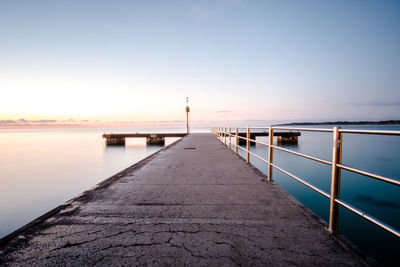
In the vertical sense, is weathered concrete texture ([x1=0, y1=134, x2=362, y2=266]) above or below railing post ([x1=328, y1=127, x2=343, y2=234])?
below

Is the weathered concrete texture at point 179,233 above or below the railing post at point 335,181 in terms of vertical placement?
below

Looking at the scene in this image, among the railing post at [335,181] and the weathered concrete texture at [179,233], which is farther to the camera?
the railing post at [335,181]

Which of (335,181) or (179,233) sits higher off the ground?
(335,181)

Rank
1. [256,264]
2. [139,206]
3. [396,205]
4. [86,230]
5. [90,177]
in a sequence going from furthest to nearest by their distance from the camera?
1. [90,177]
2. [396,205]
3. [139,206]
4. [86,230]
5. [256,264]

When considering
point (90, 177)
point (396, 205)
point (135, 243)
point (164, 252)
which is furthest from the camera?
point (90, 177)

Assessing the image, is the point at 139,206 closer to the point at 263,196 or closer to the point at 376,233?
the point at 263,196

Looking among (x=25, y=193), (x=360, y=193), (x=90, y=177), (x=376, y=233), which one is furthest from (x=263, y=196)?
(x=90, y=177)

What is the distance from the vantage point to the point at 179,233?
2.15m

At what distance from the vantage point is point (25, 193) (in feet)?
50.2

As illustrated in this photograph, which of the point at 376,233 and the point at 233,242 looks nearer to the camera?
the point at 233,242

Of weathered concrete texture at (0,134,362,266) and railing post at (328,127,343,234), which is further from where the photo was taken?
railing post at (328,127,343,234)

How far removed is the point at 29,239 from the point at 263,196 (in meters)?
3.01

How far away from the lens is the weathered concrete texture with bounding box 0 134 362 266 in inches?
69.7

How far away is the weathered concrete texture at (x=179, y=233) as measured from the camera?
1.77 metres
